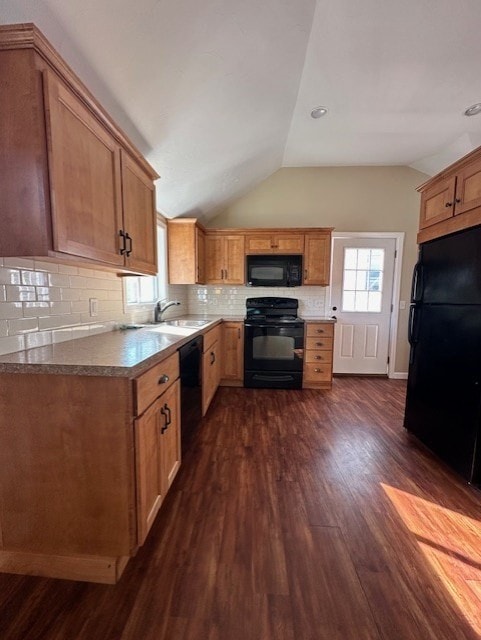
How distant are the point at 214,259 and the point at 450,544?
339cm

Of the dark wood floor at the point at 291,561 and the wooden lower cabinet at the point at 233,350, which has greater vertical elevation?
the wooden lower cabinet at the point at 233,350

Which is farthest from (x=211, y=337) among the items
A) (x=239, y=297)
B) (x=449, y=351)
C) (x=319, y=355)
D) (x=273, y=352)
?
(x=449, y=351)

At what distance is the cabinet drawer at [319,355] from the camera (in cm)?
346

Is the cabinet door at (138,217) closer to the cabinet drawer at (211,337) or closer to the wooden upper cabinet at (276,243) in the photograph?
the cabinet drawer at (211,337)

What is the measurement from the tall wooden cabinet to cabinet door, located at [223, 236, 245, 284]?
2462mm

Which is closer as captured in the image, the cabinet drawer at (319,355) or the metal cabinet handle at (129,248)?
the metal cabinet handle at (129,248)

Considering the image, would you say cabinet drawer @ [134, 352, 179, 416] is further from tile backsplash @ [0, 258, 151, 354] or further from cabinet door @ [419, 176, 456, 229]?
cabinet door @ [419, 176, 456, 229]

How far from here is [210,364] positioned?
2.81 meters

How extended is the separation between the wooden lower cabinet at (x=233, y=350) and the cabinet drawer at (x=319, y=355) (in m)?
0.82

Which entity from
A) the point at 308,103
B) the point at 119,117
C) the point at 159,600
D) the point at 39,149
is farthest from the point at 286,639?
the point at 308,103

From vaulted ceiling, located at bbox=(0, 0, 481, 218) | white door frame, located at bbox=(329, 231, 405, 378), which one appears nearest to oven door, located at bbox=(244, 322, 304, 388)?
white door frame, located at bbox=(329, 231, 405, 378)

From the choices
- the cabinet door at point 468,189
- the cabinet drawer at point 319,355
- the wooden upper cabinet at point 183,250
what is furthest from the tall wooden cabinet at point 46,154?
the cabinet drawer at point 319,355

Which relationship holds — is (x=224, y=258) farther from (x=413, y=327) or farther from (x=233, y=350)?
Answer: (x=413, y=327)

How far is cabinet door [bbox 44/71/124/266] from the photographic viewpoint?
997mm
